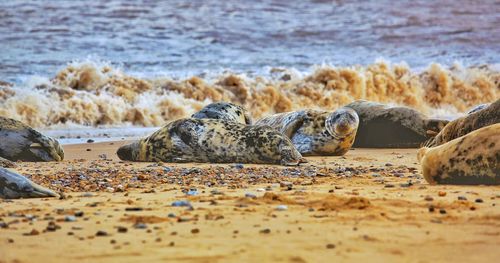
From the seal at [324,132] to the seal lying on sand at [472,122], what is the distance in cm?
169

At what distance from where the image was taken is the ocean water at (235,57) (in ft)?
57.5

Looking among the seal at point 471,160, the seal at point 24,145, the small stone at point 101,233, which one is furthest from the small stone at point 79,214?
the seal at point 24,145

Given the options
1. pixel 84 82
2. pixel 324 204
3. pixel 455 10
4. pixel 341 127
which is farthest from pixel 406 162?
pixel 455 10

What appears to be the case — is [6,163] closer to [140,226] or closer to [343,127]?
[343,127]

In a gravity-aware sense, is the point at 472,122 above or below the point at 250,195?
above

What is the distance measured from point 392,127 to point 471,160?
5397 mm

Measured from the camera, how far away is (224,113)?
11352mm

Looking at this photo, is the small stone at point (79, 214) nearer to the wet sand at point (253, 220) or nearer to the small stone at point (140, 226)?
the wet sand at point (253, 220)

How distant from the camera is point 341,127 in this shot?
1086cm

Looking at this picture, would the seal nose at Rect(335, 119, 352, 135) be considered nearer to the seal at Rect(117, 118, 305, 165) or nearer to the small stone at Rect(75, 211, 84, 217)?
the seal at Rect(117, 118, 305, 165)

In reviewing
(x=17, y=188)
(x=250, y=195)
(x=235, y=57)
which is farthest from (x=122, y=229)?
(x=235, y=57)

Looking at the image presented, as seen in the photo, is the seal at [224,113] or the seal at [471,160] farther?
the seal at [224,113]

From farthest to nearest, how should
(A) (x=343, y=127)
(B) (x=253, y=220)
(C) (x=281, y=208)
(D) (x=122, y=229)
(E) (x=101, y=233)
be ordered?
1. (A) (x=343, y=127)
2. (C) (x=281, y=208)
3. (B) (x=253, y=220)
4. (D) (x=122, y=229)
5. (E) (x=101, y=233)

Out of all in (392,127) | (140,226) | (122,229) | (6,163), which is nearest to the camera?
(122,229)
